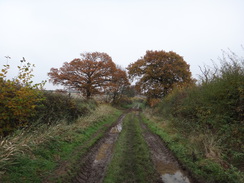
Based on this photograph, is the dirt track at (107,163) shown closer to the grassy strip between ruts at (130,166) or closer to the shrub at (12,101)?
the grassy strip between ruts at (130,166)

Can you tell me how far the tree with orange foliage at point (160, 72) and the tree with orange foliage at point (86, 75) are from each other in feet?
17.5

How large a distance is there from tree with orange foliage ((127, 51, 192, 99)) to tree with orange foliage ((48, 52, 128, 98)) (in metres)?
5.34

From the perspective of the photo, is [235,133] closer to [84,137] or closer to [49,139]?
[84,137]

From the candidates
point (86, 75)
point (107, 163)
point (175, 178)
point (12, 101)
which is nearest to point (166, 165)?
point (175, 178)

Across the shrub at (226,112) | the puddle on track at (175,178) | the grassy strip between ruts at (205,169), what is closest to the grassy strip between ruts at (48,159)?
the puddle on track at (175,178)

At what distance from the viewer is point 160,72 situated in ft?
76.1

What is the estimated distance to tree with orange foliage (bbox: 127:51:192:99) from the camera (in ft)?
75.0

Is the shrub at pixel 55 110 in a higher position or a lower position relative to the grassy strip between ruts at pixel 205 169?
higher

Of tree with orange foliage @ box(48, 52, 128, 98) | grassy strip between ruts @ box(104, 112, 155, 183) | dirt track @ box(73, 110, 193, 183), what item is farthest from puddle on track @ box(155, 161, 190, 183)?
Result: tree with orange foliage @ box(48, 52, 128, 98)

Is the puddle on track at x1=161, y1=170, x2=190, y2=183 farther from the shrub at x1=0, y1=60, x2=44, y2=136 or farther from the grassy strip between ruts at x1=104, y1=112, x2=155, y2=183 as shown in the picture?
the shrub at x1=0, y1=60, x2=44, y2=136

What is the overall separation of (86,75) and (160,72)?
1162 cm

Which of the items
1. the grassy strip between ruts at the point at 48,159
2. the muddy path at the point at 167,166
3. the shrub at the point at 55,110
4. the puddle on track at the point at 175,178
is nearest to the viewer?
the grassy strip between ruts at the point at 48,159

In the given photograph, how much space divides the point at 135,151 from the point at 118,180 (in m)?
2.27

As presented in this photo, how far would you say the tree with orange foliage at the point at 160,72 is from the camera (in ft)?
75.0
